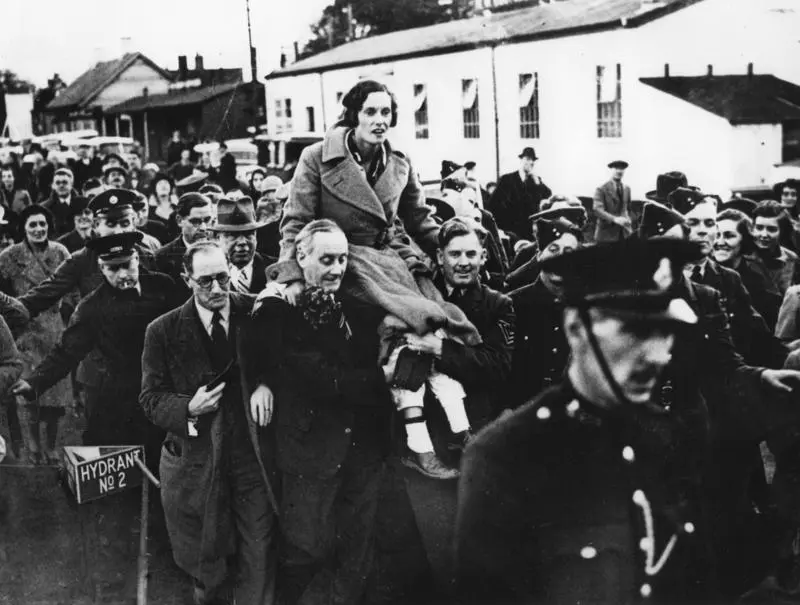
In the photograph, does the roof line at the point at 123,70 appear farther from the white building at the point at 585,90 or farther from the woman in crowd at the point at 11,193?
the woman in crowd at the point at 11,193

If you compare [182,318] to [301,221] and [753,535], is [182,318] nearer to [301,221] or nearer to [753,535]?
[301,221]

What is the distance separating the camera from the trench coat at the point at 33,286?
301 inches

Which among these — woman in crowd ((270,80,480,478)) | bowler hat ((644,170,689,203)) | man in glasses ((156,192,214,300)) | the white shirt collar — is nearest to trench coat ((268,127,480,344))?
woman in crowd ((270,80,480,478))

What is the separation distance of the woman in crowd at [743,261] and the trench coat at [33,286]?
4.56 metres

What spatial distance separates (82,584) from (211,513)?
1198 millimetres

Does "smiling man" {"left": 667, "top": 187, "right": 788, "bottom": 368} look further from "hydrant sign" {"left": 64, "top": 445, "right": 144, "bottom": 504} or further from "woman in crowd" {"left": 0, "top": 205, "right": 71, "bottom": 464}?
"woman in crowd" {"left": 0, "top": 205, "right": 71, "bottom": 464}

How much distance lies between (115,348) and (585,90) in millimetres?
5067

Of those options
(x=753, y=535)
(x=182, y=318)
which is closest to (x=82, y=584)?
(x=182, y=318)

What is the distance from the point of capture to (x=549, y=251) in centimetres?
564

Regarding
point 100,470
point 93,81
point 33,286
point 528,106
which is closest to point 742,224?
point 528,106

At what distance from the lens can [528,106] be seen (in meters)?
8.77

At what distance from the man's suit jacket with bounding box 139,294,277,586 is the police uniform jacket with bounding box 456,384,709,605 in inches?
64.3

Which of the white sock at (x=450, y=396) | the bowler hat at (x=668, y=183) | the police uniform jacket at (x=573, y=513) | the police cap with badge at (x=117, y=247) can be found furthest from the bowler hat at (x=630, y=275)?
the bowler hat at (x=668, y=183)

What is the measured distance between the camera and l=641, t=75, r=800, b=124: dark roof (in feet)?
23.1
